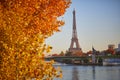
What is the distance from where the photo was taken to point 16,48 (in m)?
9.80

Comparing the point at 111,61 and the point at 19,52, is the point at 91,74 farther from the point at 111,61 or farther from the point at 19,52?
the point at 19,52

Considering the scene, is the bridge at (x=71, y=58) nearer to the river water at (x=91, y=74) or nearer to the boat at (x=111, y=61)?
the boat at (x=111, y=61)

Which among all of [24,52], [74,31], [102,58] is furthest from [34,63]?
[102,58]

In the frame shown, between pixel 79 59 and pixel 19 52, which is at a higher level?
pixel 79 59

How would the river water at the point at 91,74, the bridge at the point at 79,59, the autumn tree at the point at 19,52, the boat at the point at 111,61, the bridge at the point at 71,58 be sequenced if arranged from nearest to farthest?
the autumn tree at the point at 19,52 < the river water at the point at 91,74 < the boat at the point at 111,61 < the bridge at the point at 79,59 < the bridge at the point at 71,58

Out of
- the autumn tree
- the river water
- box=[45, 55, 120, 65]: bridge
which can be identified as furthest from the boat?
the autumn tree

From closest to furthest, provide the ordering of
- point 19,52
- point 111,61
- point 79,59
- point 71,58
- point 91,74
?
point 19,52
point 91,74
point 111,61
point 71,58
point 79,59

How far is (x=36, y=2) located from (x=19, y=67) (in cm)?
453

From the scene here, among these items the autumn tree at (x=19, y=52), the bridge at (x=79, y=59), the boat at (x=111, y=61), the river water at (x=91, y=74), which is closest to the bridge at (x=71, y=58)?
the bridge at (x=79, y=59)

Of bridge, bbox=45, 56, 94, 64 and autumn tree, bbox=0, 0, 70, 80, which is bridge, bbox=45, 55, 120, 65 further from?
autumn tree, bbox=0, 0, 70, 80

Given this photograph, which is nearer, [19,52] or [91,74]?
[19,52]

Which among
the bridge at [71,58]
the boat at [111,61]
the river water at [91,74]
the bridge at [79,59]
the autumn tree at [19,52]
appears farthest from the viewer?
the bridge at [71,58]

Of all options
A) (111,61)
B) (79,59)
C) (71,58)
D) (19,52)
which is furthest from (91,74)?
(19,52)

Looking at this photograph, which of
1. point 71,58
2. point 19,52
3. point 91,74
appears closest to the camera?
point 19,52
